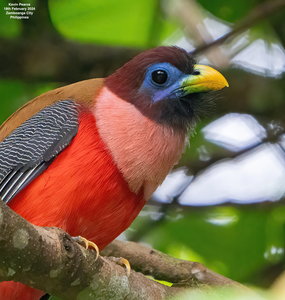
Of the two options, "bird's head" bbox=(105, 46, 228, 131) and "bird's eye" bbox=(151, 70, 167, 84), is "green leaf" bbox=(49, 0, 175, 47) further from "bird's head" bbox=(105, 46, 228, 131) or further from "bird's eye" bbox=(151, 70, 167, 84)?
"bird's eye" bbox=(151, 70, 167, 84)

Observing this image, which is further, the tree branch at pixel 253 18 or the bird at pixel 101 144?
the tree branch at pixel 253 18

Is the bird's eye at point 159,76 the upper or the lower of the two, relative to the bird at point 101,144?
upper

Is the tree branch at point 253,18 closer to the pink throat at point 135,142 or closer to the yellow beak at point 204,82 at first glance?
the yellow beak at point 204,82

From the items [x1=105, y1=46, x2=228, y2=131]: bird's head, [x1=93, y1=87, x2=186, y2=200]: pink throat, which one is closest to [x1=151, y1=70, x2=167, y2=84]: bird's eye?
[x1=105, y1=46, x2=228, y2=131]: bird's head

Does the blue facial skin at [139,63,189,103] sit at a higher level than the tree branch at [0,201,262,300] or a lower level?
higher

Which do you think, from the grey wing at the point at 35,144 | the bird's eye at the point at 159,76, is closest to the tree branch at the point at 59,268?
the grey wing at the point at 35,144

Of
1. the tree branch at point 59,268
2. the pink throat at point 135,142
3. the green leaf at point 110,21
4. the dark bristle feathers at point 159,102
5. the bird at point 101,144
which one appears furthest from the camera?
the green leaf at point 110,21
